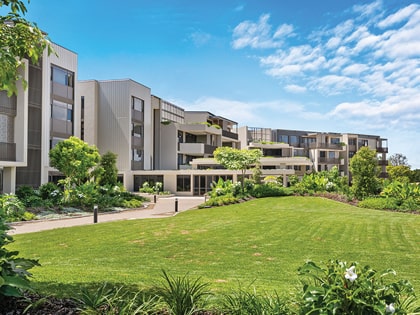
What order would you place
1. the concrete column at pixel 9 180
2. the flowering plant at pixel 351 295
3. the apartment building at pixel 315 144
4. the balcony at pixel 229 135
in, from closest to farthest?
the flowering plant at pixel 351 295 → the concrete column at pixel 9 180 → the balcony at pixel 229 135 → the apartment building at pixel 315 144

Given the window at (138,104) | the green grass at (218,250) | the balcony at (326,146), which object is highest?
the window at (138,104)

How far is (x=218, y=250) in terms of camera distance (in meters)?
11.1

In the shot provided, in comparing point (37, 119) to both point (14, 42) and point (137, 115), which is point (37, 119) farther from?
point (14, 42)

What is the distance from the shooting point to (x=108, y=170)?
107 feet

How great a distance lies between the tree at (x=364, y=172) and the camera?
88.1ft

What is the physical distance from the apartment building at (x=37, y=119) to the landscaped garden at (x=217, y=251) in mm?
12272

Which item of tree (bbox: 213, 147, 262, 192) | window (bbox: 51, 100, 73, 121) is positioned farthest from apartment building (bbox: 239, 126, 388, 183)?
window (bbox: 51, 100, 73, 121)

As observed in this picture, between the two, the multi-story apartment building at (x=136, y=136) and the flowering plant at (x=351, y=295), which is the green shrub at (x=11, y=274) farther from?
the multi-story apartment building at (x=136, y=136)

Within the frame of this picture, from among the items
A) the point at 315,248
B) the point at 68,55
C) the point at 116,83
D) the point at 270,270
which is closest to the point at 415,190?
the point at 315,248

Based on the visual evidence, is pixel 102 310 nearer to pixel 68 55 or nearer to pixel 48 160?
pixel 48 160

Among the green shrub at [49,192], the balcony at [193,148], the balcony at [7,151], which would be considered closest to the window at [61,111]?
the balcony at [7,151]

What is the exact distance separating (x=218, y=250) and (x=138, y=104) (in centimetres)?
3560

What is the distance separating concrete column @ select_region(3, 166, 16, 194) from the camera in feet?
78.6

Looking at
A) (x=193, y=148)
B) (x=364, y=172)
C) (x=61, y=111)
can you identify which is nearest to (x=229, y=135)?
(x=193, y=148)
